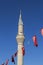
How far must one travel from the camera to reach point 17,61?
7288cm

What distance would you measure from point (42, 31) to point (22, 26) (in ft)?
139

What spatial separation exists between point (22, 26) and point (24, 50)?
3711 centimetres

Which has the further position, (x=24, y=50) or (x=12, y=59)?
(x=12, y=59)

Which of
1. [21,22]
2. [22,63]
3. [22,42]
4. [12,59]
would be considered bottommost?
[12,59]

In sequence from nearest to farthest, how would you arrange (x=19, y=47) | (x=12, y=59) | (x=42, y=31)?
1. (x=42, y=31)
2. (x=12, y=59)
3. (x=19, y=47)

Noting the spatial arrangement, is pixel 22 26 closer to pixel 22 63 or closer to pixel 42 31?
pixel 22 63

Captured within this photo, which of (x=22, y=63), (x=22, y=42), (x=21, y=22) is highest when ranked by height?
(x=21, y=22)

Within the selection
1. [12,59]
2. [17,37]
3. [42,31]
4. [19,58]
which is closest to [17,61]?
[19,58]

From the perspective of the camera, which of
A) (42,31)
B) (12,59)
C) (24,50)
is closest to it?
(42,31)

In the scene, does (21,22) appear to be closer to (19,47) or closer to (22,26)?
(22,26)

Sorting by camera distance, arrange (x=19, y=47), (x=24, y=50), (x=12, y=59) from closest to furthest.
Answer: (x=24, y=50) < (x=12, y=59) < (x=19, y=47)

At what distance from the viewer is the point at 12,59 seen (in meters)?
39.7

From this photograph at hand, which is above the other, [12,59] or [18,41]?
[18,41]

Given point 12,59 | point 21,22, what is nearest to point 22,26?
point 21,22
